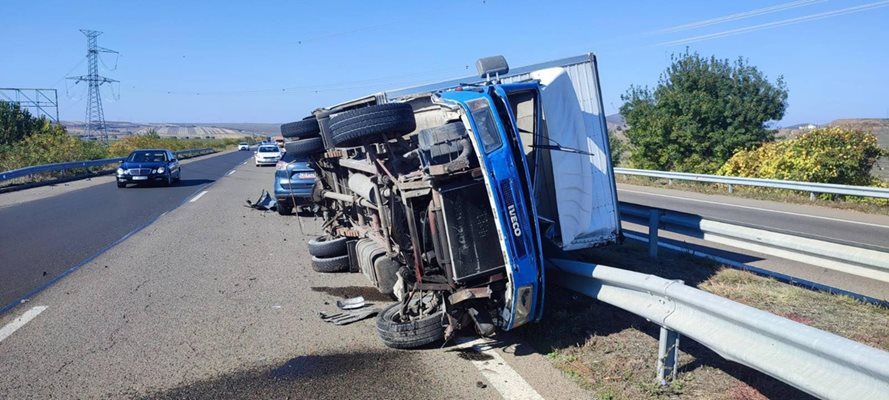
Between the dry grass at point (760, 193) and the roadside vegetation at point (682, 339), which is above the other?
the roadside vegetation at point (682, 339)

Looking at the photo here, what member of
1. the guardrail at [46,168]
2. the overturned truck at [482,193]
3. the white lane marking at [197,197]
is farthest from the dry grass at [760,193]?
the guardrail at [46,168]

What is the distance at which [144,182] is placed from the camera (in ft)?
81.6

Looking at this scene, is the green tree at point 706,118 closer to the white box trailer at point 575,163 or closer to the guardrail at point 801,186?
the guardrail at point 801,186

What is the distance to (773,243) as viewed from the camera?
6.80 m

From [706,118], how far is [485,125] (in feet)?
93.9

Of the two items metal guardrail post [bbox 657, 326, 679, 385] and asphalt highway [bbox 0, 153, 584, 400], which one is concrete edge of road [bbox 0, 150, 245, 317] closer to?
asphalt highway [bbox 0, 153, 584, 400]

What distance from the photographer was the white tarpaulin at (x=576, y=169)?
6.11 metres

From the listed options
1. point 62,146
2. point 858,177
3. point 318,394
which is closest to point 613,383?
point 318,394

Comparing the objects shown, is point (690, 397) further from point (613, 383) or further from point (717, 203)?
point (717, 203)

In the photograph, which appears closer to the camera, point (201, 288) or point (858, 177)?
point (201, 288)

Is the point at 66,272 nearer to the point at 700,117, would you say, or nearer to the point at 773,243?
the point at 773,243

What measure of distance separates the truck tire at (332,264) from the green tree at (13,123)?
5314 cm

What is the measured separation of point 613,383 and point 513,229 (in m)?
1.34

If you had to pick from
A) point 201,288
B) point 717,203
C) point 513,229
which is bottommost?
point 717,203
